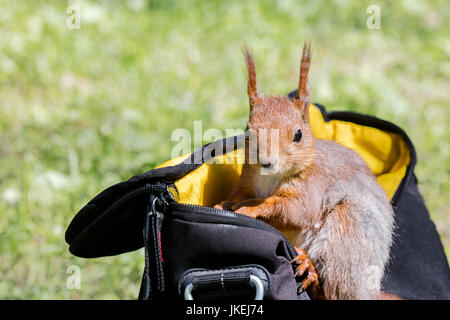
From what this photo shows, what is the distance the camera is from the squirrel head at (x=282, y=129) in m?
1.30

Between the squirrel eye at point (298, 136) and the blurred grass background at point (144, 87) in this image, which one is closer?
the squirrel eye at point (298, 136)

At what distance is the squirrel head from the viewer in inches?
51.1

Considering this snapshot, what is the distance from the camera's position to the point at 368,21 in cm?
351

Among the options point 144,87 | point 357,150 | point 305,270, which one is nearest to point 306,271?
point 305,270

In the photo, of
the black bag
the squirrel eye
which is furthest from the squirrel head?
the black bag

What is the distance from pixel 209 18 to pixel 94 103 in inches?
44.7

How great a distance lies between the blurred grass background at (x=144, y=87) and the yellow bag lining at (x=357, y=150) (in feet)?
1.54

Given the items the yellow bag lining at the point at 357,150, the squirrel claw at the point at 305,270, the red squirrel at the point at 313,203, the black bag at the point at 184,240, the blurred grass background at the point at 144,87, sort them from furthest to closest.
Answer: the blurred grass background at the point at 144,87 < the yellow bag lining at the point at 357,150 < the red squirrel at the point at 313,203 < the squirrel claw at the point at 305,270 < the black bag at the point at 184,240

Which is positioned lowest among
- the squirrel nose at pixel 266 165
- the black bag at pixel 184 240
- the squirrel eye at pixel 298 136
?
the black bag at pixel 184 240

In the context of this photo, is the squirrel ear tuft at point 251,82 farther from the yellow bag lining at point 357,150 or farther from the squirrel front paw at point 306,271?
the squirrel front paw at point 306,271

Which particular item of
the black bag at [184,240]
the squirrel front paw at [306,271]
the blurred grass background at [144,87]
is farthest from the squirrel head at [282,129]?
the blurred grass background at [144,87]

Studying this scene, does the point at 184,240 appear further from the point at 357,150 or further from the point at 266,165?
the point at 357,150
